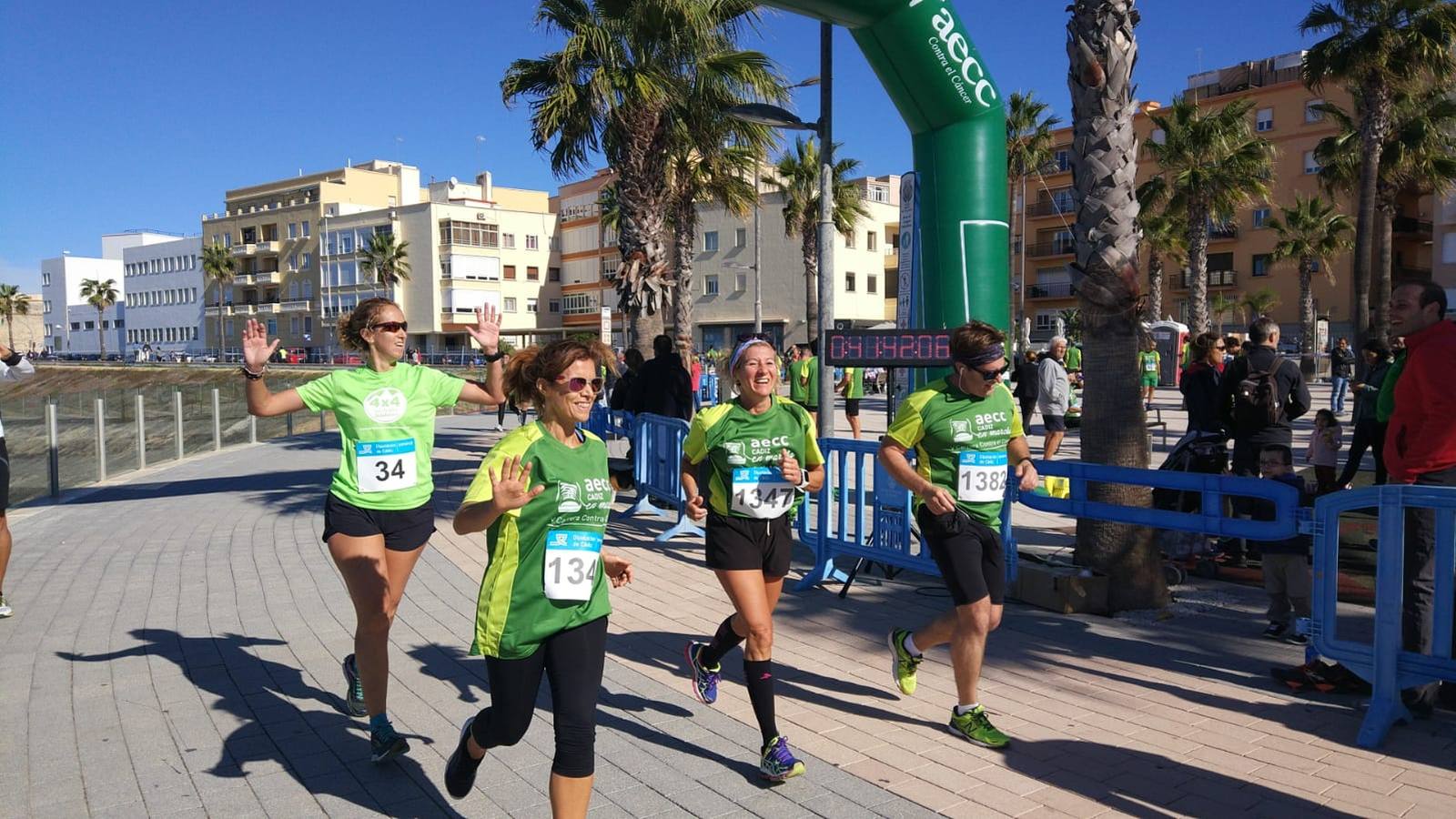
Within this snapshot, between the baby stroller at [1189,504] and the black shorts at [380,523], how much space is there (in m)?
5.28

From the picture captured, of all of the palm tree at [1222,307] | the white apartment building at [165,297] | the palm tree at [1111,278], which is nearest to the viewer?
the palm tree at [1111,278]

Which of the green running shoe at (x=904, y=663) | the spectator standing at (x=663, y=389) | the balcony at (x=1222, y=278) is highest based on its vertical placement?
the balcony at (x=1222, y=278)

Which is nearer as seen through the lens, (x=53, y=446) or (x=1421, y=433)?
(x=1421, y=433)

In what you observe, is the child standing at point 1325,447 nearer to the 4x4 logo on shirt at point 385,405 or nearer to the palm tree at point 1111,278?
the palm tree at point 1111,278

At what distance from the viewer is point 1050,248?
61.4 metres

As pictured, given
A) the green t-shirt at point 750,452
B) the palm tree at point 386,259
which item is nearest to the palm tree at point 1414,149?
the green t-shirt at point 750,452

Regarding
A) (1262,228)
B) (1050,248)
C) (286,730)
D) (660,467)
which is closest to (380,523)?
(286,730)

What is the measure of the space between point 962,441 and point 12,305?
388 feet

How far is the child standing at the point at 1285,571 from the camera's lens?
570 cm

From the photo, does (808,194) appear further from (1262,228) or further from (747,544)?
(747,544)

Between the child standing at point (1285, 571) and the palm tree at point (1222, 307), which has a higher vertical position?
the palm tree at point (1222, 307)

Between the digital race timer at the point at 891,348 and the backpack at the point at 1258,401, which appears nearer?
the digital race timer at the point at 891,348

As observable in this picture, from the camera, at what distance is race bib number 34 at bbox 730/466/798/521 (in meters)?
4.33

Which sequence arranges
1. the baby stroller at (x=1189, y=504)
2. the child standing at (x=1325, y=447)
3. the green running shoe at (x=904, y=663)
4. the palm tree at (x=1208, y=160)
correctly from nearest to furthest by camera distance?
the green running shoe at (x=904, y=663)
the baby stroller at (x=1189, y=504)
the child standing at (x=1325, y=447)
the palm tree at (x=1208, y=160)
